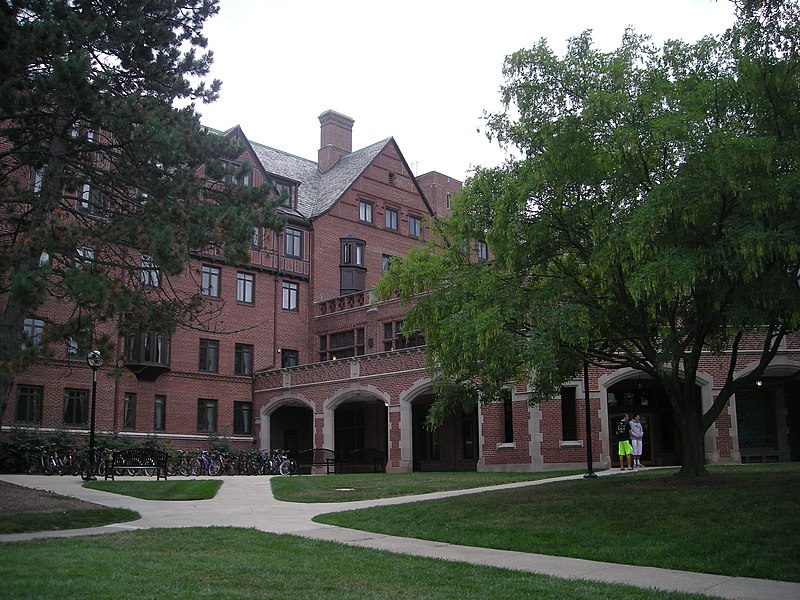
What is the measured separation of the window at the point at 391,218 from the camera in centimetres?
4678

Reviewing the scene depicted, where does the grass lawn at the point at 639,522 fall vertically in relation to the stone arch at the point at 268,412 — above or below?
below

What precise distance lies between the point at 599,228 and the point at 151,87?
31.3 ft

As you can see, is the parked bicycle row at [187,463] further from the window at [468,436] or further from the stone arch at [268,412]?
the window at [468,436]

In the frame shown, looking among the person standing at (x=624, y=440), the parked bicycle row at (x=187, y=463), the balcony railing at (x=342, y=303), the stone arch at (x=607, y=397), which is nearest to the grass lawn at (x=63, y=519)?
the parked bicycle row at (x=187, y=463)

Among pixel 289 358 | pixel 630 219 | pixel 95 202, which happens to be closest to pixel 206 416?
pixel 289 358

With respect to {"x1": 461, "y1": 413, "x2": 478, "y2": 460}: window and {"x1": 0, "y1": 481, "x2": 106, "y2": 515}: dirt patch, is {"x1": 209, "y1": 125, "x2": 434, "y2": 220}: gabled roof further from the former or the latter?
{"x1": 0, "y1": 481, "x2": 106, "y2": 515}: dirt patch

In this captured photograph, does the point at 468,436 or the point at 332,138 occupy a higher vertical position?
the point at 332,138

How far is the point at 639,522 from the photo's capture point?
12164 millimetres

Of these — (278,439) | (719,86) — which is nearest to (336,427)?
(278,439)

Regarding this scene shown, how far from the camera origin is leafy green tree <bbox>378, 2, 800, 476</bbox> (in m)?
12.4

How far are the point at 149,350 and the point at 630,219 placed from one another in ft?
90.9

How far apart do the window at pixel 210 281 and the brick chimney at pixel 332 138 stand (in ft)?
42.4

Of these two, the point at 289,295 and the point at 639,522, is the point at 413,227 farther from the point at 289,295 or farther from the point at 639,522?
the point at 639,522

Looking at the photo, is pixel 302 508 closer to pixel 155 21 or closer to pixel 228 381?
pixel 155 21
